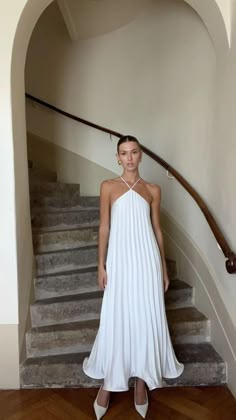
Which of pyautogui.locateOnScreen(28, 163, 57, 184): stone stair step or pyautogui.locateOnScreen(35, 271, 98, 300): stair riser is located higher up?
pyautogui.locateOnScreen(28, 163, 57, 184): stone stair step

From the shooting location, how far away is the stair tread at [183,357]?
2.16m

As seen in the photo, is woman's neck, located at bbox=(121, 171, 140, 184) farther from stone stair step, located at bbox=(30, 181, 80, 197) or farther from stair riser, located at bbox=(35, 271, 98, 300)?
stone stair step, located at bbox=(30, 181, 80, 197)

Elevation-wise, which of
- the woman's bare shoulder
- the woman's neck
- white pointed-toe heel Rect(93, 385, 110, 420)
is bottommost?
white pointed-toe heel Rect(93, 385, 110, 420)

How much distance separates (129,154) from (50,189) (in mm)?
1907

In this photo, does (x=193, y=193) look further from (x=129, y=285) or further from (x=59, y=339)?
(x=59, y=339)

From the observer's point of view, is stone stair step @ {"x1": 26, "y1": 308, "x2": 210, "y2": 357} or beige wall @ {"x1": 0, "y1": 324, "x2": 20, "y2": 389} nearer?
beige wall @ {"x1": 0, "y1": 324, "x2": 20, "y2": 389}

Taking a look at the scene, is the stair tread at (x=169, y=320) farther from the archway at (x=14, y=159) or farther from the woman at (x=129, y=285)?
the woman at (x=129, y=285)

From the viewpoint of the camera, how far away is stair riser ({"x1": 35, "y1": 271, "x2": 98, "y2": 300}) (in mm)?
2473

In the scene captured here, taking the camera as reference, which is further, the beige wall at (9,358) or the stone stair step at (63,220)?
the stone stair step at (63,220)

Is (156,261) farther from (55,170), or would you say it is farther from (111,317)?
(55,170)

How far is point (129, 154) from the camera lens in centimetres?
180

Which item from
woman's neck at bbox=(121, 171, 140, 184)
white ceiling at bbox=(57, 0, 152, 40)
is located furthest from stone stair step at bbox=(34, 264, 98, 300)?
white ceiling at bbox=(57, 0, 152, 40)

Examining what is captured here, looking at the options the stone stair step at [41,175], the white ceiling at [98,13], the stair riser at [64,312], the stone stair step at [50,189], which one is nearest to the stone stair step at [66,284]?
the stair riser at [64,312]

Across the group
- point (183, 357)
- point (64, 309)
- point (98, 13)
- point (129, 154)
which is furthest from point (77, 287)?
point (98, 13)
